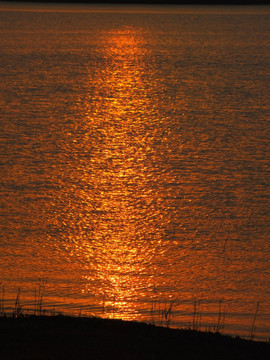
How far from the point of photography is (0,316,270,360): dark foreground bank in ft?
11.0

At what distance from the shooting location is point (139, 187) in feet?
23.9

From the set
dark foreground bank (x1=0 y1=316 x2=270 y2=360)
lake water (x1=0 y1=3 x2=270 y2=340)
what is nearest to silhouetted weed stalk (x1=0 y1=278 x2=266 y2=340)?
lake water (x1=0 y1=3 x2=270 y2=340)

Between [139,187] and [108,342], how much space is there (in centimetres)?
Result: 383

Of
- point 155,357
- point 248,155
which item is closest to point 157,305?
point 155,357

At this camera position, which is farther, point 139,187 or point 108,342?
point 139,187

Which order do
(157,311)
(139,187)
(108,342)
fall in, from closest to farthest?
1. (108,342)
2. (157,311)
3. (139,187)

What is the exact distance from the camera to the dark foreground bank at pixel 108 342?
3.36m

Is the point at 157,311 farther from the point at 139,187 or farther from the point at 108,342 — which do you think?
the point at 139,187

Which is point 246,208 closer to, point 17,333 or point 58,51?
point 17,333

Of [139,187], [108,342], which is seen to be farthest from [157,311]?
[139,187]

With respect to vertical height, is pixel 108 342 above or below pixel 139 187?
below

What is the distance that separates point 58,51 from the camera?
53.9 ft

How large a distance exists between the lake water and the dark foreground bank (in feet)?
1.68

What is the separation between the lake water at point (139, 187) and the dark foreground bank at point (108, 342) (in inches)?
20.2
